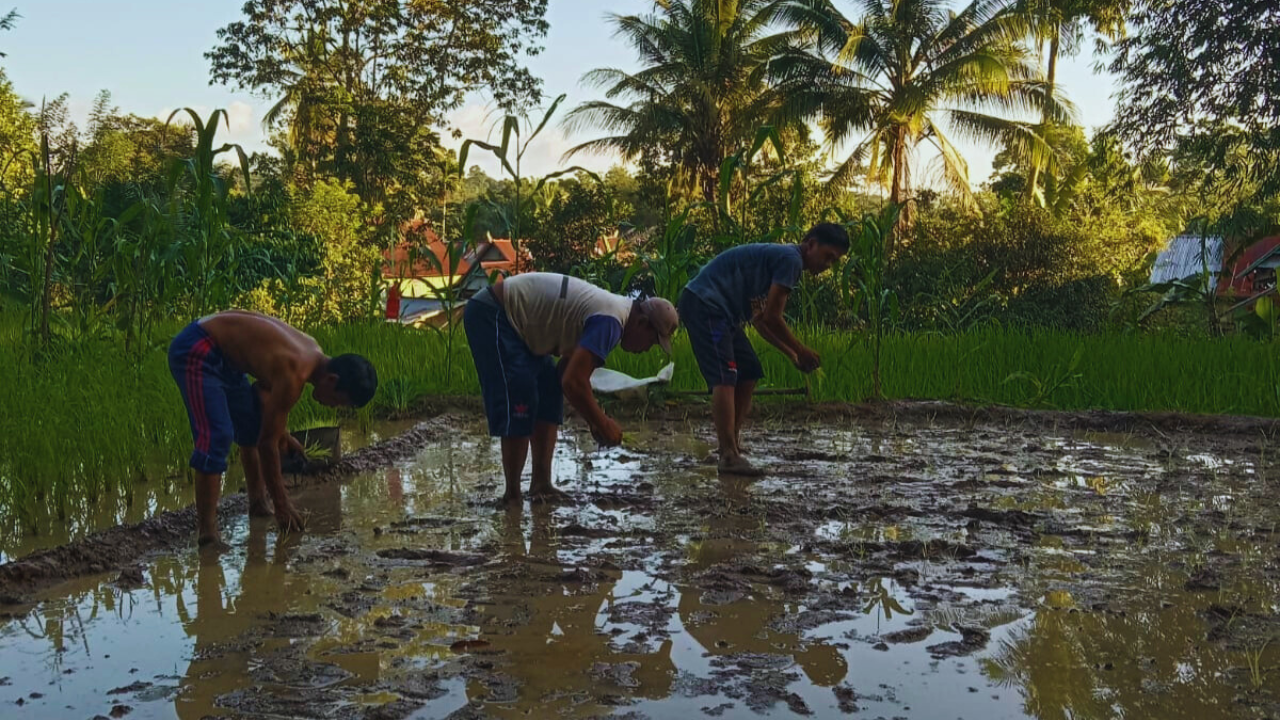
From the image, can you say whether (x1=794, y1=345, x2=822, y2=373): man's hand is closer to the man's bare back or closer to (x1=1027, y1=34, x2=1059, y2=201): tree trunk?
the man's bare back

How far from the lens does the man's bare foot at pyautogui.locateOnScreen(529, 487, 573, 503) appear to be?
4766 millimetres

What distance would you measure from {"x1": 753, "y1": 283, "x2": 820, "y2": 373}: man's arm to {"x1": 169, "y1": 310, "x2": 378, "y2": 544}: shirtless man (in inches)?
87.3

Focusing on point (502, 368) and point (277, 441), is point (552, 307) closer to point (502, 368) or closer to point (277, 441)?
point (502, 368)

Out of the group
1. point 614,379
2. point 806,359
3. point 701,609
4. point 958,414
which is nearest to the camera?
point 701,609

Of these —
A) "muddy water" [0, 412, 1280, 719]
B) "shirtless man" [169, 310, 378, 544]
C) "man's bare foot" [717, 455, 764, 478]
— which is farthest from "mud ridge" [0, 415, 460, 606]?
"man's bare foot" [717, 455, 764, 478]

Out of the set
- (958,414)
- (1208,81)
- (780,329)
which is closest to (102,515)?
(780,329)

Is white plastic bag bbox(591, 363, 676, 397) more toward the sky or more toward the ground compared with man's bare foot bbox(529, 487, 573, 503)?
more toward the sky

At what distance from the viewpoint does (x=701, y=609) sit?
3.29 m

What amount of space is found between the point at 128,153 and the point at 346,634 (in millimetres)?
26524

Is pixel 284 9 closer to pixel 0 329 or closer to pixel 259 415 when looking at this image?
pixel 0 329

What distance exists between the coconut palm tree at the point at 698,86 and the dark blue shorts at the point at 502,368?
61.0 feet

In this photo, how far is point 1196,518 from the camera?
4441mm

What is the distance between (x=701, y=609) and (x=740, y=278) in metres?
2.51

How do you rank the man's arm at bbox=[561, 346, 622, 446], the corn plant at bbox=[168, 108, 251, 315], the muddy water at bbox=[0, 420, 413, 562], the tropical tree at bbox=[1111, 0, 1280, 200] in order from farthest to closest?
the tropical tree at bbox=[1111, 0, 1280, 200] < the corn plant at bbox=[168, 108, 251, 315] < the man's arm at bbox=[561, 346, 622, 446] < the muddy water at bbox=[0, 420, 413, 562]
